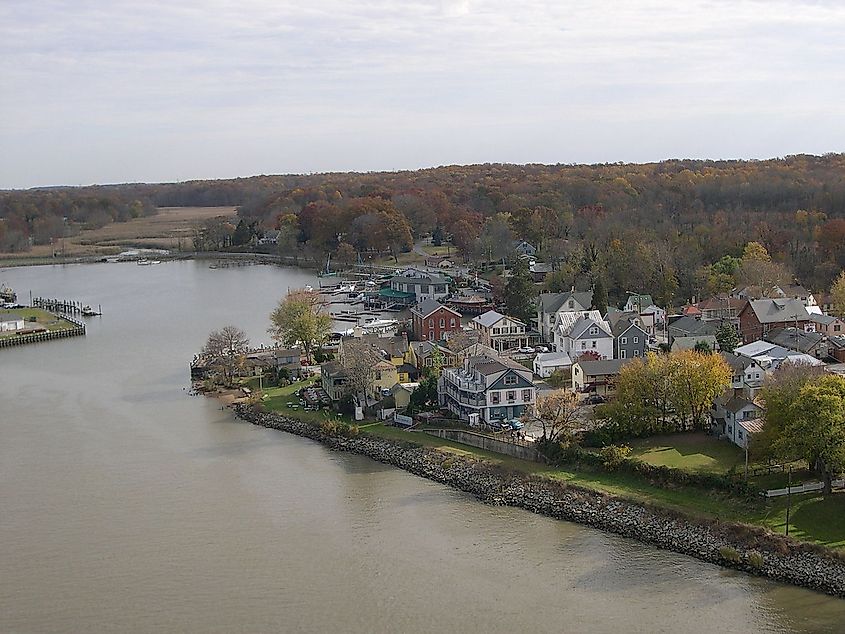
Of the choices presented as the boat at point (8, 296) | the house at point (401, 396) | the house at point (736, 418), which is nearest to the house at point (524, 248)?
the boat at point (8, 296)

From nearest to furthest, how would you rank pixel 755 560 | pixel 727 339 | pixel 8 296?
pixel 755 560 → pixel 727 339 → pixel 8 296

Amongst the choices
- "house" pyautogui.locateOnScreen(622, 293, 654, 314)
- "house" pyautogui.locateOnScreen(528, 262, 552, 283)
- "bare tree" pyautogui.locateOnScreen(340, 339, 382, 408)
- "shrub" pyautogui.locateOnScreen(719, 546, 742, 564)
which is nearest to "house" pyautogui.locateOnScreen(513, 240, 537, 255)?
"house" pyautogui.locateOnScreen(528, 262, 552, 283)

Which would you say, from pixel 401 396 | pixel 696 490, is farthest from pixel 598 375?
pixel 696 490

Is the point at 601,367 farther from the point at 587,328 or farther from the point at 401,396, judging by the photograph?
the point at 401,396

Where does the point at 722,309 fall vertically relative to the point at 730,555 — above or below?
above

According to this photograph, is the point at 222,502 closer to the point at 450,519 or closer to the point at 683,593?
the point at 450,519

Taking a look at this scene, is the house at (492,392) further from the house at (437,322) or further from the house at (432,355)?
the house at (437,322)

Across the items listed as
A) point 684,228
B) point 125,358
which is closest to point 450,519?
point 125,358
